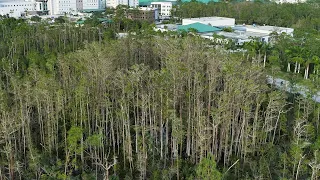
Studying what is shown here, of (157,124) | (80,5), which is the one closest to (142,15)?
(80,5)

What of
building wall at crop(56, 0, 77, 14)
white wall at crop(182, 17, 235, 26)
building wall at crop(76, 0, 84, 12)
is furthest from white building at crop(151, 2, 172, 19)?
white wall at crop(182, 17, 235, 26)

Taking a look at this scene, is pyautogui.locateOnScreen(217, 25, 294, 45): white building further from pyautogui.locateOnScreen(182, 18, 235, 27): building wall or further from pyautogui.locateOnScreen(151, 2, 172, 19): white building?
pyautogui.locateOnScreen(151, 2, 172, 19): white building

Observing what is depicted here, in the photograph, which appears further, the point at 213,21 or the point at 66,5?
the point at 66,5

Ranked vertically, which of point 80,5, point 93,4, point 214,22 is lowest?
point 214,22

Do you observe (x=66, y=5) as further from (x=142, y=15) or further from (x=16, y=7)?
(x=142, y=15)

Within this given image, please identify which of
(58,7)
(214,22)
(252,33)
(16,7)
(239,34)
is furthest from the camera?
(58,7)

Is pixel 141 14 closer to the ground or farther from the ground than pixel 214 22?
farther from the ground

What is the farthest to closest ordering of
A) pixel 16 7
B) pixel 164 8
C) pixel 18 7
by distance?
pixel 164 8
pixel 18 7
pixel 16 7

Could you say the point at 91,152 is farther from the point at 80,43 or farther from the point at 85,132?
the point at 80,43

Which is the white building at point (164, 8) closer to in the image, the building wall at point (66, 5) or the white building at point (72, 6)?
the white building at point (72, 6)

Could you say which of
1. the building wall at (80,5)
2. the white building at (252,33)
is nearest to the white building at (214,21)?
the white building at (252,33)

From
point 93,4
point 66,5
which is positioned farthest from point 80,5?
point 66,5
